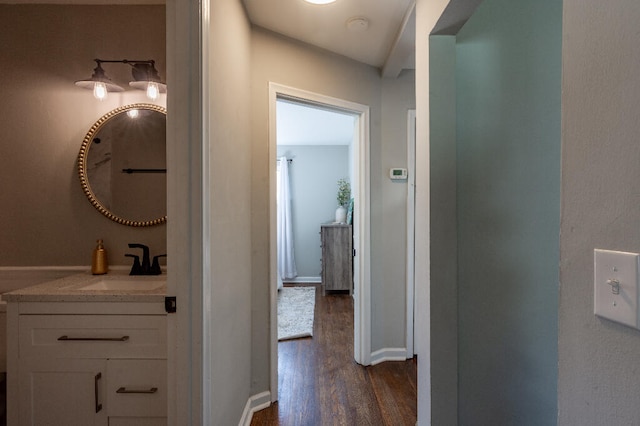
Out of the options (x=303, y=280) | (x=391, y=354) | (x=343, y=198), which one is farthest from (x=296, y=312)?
(x=343, y=198)

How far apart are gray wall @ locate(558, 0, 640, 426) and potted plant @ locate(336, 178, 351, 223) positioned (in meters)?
4.27

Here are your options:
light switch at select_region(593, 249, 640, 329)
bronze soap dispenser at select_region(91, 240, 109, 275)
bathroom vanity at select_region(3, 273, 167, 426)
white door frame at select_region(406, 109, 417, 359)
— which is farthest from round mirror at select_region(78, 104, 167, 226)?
light switch at select_region(593, 249, 640, 329)

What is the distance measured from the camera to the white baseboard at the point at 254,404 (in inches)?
68.8

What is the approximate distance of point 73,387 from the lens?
1.26 metres

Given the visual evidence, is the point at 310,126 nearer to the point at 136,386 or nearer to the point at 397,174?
the point at 397,174

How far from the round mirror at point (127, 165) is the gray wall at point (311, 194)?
353 centimetres

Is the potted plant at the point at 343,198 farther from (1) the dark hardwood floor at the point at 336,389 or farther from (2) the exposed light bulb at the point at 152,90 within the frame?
(2) the exposed light bulb at the point at 152,90

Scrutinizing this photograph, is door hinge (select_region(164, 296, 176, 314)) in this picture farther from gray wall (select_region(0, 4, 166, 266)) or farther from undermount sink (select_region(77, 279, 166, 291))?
gray wall (select_region(0, 4, 166, 266))

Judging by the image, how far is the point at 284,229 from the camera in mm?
5148

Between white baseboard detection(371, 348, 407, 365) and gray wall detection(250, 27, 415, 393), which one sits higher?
gray wall detection(250, 27, 415, 393)

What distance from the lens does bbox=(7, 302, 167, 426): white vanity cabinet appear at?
126cm

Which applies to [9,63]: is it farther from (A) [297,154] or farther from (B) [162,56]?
(A) [297,154]

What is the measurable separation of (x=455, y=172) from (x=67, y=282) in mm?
1962

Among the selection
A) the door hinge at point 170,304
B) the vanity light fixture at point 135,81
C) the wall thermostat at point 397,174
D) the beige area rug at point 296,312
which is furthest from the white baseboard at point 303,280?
the door hinge at point 170,304
